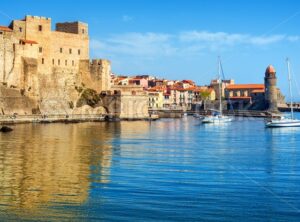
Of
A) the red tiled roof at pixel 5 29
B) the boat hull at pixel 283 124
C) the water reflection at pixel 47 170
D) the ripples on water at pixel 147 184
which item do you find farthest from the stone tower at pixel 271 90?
the ripples on water at pixel 147 184

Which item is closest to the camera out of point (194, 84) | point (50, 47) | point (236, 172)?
point (236, 172)

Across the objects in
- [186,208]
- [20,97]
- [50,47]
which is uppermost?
[50,47]

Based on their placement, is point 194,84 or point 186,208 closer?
point 186,208

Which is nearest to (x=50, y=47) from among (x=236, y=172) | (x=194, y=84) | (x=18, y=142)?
(x=18, y=142)

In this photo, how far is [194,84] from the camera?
115 meters

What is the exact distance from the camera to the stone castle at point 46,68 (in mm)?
44375

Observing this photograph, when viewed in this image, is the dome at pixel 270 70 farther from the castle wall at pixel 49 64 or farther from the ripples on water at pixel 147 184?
the ripples on water at pixel 147 184

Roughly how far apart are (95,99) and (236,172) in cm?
3972

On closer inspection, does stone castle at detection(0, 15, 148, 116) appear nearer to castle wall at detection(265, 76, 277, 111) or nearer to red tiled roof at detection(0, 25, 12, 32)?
red tiled roof at detection(0, 25, 12, 32)

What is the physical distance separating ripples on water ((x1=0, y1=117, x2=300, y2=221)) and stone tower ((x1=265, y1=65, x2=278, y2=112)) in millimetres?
56746

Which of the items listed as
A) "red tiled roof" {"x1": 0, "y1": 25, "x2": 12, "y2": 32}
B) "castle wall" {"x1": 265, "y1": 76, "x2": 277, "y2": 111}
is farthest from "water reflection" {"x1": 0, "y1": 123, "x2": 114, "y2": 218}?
"castle wall" {"x1": 265, "y1": 76, "x2": 277, "y2": 111}

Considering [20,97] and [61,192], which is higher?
[20,97]

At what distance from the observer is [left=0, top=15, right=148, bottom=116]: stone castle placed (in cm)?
4438

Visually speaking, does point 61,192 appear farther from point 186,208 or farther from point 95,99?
point 95,99
